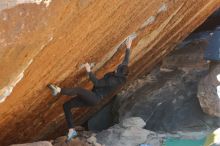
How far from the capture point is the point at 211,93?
841 centimetres

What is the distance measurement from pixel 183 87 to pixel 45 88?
160 inches

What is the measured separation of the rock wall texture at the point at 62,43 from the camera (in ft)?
15.2

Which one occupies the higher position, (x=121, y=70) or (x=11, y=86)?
(x=121, y=70)

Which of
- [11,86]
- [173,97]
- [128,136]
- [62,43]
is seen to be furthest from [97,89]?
[173,97]

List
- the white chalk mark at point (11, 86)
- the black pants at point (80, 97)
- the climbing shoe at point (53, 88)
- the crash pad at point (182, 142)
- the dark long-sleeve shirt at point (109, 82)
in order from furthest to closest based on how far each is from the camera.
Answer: the crash pad at point (182, 142), the dark long-sleeve shirt at point (109, 82), the black pants at point (80, 97), the climbing shoe at point (53, 88), the white chalk mark at point (11, 86)

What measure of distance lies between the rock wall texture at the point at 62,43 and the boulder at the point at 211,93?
1111 mm

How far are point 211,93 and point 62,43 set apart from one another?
3978mm

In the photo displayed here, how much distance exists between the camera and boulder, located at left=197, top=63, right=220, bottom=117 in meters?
8.33

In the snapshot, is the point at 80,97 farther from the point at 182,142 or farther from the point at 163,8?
the point at 182,142

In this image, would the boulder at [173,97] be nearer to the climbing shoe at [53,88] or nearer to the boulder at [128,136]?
the boulder at [128,136]

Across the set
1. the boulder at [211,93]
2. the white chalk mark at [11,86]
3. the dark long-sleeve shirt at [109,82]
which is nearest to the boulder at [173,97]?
the boulder at [211,93]

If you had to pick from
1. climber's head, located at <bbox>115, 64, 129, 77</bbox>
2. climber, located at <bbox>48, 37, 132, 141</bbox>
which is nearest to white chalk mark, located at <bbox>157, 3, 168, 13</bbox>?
climber, located at <bbox>48, 37, 132, 141</bbox>

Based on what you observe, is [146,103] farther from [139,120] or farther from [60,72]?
[60,72]

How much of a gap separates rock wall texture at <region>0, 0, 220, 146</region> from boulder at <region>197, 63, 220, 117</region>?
1111 mm
